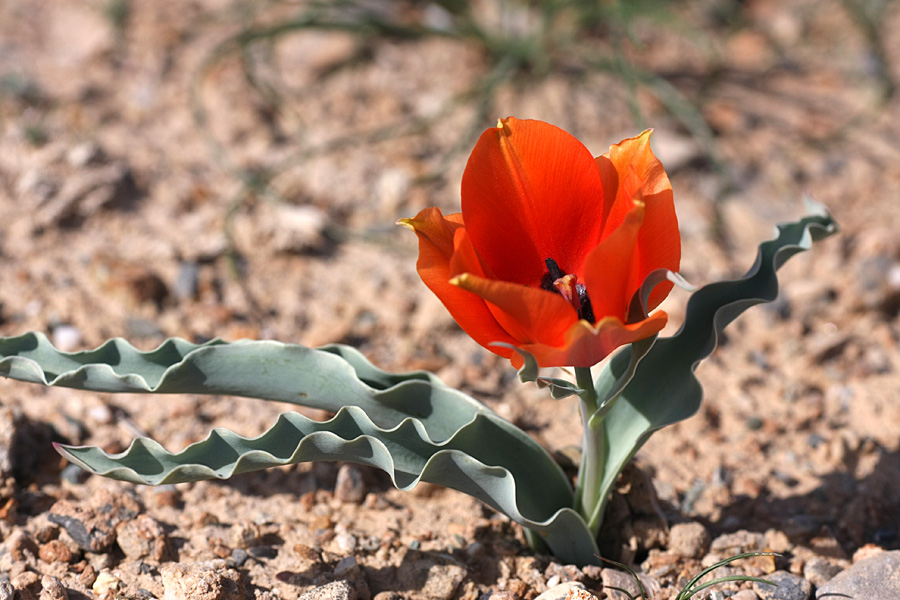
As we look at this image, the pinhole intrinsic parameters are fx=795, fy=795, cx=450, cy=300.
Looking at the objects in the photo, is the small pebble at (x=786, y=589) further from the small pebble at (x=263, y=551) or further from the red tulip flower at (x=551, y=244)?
Answer: the small pebble at (x=263, y=551)

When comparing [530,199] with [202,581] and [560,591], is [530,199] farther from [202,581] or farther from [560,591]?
[202,581]

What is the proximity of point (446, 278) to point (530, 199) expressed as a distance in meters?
0.22

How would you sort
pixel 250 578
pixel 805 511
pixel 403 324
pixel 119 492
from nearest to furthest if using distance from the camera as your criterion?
pixel 250 578
pixel 119 492
pixel 805 511
pixel 403 324

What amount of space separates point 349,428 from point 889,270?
2241 millimetres

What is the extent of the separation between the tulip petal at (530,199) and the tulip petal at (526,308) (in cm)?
16

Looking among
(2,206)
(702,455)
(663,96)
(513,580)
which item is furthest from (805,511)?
(2,206)

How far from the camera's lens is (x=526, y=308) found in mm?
1154

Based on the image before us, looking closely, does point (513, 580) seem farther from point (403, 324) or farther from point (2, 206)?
point (2, 206)

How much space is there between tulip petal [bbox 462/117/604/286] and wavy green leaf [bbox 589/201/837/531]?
1.03 ft

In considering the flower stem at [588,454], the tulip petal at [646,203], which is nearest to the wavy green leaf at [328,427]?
the flower stem at [588,454]

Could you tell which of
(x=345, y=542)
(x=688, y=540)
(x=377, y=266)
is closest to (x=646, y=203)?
(x=688, y=540)

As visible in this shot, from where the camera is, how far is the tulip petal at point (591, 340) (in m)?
1.14

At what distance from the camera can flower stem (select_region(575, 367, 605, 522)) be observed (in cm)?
139

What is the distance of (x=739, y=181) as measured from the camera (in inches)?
133
